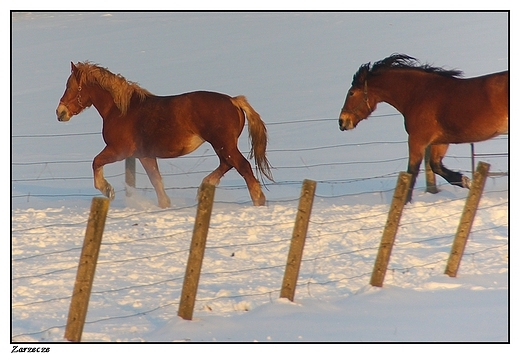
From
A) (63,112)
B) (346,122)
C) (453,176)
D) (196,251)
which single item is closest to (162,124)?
(63,112)

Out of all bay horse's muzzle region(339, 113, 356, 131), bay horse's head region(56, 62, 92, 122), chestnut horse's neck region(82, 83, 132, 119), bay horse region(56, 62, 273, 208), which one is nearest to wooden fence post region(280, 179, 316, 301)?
bay horse region(56, 62, 273, 208)

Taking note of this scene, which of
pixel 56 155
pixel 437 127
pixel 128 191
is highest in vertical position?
pixel 437 127

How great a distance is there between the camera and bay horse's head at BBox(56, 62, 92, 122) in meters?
11.7

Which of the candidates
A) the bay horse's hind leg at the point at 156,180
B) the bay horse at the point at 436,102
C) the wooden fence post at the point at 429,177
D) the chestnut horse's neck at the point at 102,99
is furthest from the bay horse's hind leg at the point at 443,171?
the chestnut horse's neck at the point at 102,99

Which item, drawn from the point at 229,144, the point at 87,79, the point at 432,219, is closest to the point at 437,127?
the point at 432,219

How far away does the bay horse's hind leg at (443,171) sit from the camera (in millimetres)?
11008

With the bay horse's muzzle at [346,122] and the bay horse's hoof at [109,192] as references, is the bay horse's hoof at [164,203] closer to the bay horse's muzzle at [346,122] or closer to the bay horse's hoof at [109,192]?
the bay horse's hoof at [109,192]

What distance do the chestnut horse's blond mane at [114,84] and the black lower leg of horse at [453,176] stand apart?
4159mm

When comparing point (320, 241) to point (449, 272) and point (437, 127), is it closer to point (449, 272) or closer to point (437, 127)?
point (449, 272)

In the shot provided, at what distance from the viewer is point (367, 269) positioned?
24.9ft

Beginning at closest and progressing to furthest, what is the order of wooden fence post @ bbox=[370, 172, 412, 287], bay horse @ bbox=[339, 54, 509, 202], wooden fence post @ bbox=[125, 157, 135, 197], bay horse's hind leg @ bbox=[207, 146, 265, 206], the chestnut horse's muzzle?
1. wooden fence post @ bbox=[370, 172, 412, 287]
2. bay horse @ bbox=[339, 54, 509, 202]
3. bay horse's hind leg @ bbox=[207, 146, 265, 206]
4. the chestnut horse's muzzle
5. wooden fence post @ bbox=[125, 157, 135, 197]

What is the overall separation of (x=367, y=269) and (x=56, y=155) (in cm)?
1389

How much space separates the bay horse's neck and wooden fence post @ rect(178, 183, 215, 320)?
5.64 meters

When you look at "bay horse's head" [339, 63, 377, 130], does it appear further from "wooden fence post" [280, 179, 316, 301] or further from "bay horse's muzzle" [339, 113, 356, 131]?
"wooden fence post" [280, 179, 316, 301]
